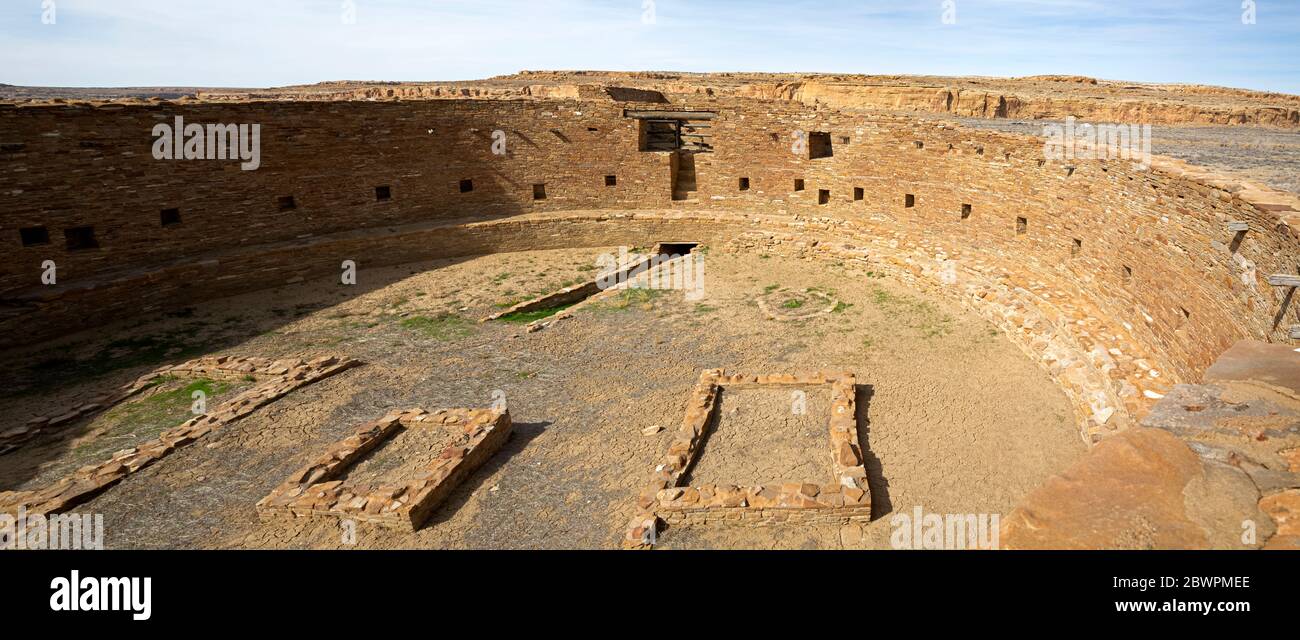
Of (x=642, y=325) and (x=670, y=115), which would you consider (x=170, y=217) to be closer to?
(x=642, y=325)

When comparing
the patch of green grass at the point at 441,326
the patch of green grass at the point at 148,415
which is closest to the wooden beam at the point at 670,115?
the patch of green grass at the point at 441,326

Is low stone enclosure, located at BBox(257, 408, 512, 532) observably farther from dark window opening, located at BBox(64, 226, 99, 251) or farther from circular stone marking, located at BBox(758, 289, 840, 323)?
dark window opening, located at BBox(64, 226, 99, 251)

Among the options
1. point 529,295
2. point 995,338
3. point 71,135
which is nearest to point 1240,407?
point 995,338

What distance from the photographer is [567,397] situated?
34.7 ft

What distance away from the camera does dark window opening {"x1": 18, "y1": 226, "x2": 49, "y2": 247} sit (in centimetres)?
1360

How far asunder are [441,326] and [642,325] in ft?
13.5

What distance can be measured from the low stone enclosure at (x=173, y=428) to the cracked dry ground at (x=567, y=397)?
221 mm

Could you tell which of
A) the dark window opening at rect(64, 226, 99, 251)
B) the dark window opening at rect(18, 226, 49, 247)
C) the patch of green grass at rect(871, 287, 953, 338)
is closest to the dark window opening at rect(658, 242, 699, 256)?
the patch of green grass at rect(871, 287, 953, 338)

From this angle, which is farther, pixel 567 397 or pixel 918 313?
pixel 918 313

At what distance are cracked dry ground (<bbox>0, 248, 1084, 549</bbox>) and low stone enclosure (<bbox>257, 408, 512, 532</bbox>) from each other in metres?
0.18

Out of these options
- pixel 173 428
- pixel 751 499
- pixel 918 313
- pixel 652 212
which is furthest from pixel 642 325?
pixel 173 428

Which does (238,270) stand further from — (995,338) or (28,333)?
(995,338)

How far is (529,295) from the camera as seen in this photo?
50.3 feet

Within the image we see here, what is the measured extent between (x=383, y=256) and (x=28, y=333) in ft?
23.1
